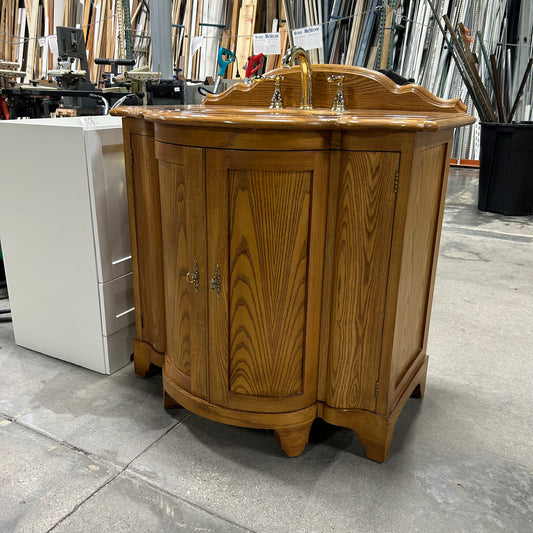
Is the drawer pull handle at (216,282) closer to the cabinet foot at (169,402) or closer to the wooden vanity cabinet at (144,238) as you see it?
the wooden vanity cabinet at (144,238)

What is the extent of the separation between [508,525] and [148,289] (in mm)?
1303

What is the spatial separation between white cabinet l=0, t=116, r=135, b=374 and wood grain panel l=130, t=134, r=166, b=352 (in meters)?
0.15

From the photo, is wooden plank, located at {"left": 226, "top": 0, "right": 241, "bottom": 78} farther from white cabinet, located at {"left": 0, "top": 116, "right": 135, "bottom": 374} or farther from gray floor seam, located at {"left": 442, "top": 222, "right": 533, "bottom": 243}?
white cabinet, located at {"left": 0, "top": 116, "right": 135, "bottom": 374}

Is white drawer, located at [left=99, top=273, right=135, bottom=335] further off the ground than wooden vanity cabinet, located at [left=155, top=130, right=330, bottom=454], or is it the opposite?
wooden vanity cabinet, located at [left=155, top=130, right=330, bottom=454]

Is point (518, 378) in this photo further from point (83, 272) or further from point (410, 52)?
point (410, 52)

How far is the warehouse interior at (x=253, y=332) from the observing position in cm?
131

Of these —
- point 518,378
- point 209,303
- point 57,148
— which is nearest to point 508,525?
point 518,378

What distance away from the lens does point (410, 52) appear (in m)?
Result: 5.84

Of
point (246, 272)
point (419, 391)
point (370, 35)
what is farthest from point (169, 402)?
point (370, 35)

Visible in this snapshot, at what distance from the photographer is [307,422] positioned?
1541mm

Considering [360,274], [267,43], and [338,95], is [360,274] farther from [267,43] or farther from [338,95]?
[267,43]

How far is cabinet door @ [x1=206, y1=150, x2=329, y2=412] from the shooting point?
1.31 meters

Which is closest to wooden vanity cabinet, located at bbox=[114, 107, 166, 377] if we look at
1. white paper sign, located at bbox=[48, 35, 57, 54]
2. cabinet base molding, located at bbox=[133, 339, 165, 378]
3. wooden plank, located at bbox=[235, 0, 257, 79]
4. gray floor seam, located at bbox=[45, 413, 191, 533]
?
cabinet base molding, located at bbox=[133, 339, 165, 378]

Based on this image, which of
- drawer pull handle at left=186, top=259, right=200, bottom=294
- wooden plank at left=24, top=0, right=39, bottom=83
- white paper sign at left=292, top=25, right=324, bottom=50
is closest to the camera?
drawer pull handle at left=186, top=259, right=200, bottom=294
